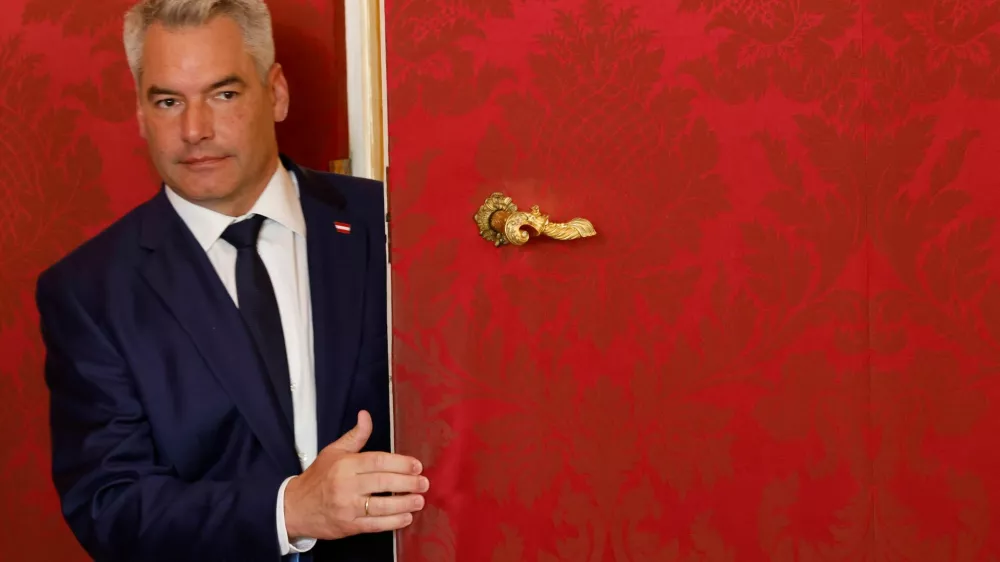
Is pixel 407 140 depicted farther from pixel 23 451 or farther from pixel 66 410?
pixel 23 451

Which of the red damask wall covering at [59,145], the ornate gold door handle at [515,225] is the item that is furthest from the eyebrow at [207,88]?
the ornate gold door handle at [515,225]

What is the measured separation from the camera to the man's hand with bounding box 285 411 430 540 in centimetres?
126

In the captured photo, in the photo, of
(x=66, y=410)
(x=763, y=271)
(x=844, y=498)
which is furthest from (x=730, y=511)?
(x=66, y=410)

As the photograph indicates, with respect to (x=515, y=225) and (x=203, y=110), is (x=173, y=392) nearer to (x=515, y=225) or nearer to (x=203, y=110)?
(x=203, y=110)

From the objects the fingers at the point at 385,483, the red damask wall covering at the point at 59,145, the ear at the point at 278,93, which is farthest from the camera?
the red damask wall covering at the point at 59,145

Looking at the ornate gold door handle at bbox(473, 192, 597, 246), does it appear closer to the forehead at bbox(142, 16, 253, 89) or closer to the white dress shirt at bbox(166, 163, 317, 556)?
the white dress shirt at bbox(166, 163, 317, 556)

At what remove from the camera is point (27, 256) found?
1.74 m

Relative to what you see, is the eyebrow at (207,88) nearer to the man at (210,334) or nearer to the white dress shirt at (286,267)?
the man at (210,334)

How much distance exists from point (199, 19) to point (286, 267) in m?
0.39

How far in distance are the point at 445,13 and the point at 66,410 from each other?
0.79 m

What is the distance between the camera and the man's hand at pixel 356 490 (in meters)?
1.26

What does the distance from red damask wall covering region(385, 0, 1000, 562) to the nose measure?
12.8 inches

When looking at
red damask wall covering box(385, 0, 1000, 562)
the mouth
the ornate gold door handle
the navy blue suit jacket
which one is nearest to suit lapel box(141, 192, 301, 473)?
the navy blue suit jacket

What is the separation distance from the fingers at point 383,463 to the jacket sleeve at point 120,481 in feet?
0.56
